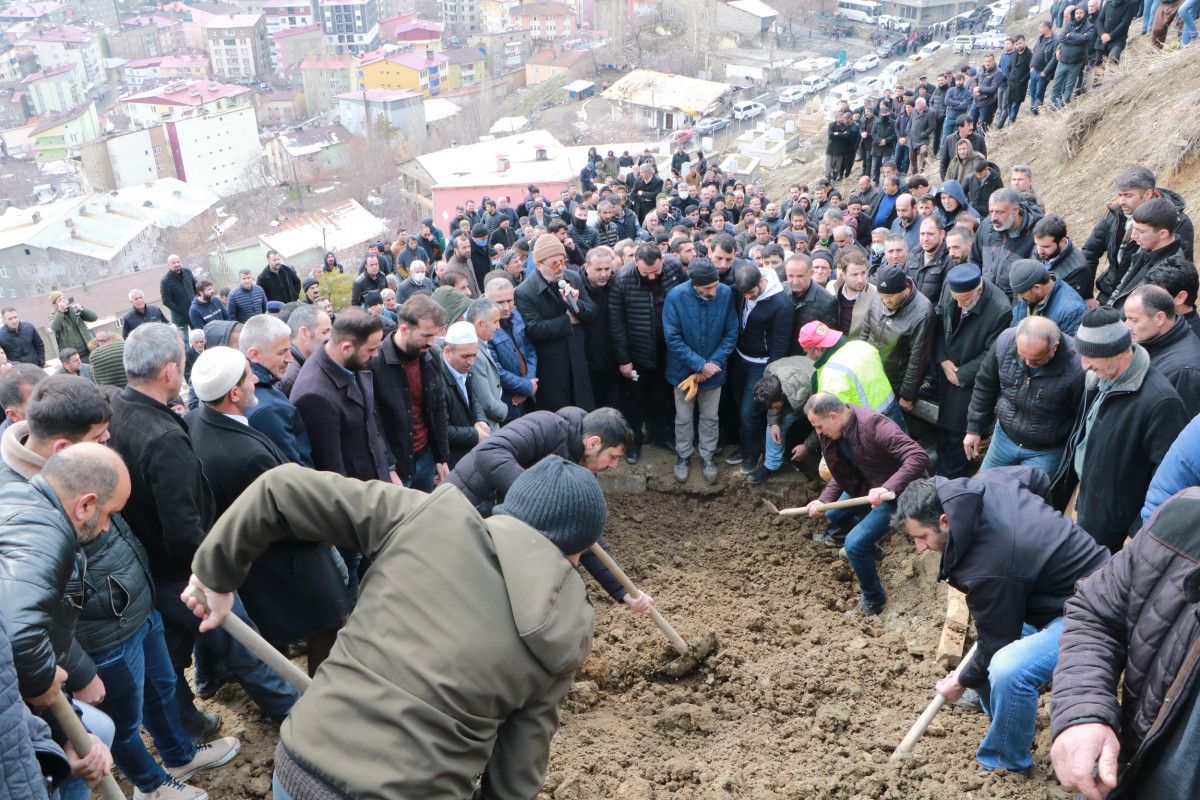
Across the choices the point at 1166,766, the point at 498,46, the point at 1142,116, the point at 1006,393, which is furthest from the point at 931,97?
the point at 498,46

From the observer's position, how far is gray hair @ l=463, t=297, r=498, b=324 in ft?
18.6

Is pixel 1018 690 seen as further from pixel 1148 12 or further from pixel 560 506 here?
pixel 1148 12

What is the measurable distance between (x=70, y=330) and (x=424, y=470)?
27.5 ft

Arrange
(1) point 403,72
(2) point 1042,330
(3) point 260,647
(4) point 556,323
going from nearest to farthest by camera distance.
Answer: (3) point 260,647, (2) point 1042,330, (4) point 556,323, (1) point 403,72

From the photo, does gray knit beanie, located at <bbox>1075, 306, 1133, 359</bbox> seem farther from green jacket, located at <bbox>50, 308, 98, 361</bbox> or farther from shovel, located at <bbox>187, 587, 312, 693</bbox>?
green jacket, located at <bbox>50, 308, 98, 361</bbox>

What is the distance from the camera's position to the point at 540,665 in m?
2.33

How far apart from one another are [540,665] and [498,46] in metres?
89.7

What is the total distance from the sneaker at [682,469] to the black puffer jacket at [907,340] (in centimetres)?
186

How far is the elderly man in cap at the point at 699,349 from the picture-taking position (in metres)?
6.59

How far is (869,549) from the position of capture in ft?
17.0

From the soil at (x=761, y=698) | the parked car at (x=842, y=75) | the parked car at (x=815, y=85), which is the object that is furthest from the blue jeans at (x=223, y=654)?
the parked car at (x=842, y=75)

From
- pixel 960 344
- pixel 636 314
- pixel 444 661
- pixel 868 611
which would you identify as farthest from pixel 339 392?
pixel 960 344

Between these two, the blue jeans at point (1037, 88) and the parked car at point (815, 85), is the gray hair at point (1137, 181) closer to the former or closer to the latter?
the blue jeans at point (1037, 88)

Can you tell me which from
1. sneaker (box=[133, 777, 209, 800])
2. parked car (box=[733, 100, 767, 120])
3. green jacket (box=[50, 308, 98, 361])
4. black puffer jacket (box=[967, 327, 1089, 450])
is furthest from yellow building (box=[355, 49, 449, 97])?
sneaker (box=[133, 777, 209, 800])
